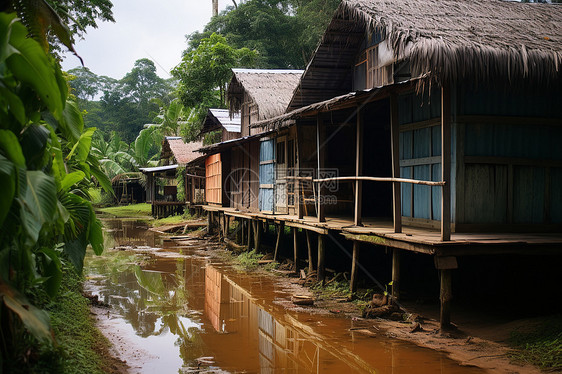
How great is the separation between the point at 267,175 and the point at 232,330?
795cm

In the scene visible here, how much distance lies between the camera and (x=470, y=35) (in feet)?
24.5

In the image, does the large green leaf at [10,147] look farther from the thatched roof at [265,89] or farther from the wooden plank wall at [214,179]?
the wooden plank wall at [214,179]

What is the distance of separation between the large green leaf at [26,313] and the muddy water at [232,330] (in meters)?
2.97

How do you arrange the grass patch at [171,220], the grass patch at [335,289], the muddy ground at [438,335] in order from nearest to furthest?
1. the muddy ground at [438,335]
2. the grass patch at [335,289]
3. the grass patch at [171,220]

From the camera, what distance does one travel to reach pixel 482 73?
22.8ft

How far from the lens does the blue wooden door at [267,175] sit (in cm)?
1491

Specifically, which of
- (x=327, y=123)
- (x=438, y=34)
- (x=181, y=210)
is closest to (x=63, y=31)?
(x=438, y=34)

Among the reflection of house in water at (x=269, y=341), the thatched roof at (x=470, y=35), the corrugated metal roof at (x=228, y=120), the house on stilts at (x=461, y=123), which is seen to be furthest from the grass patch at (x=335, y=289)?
the corrugated metal roof at (x=228, y=120)

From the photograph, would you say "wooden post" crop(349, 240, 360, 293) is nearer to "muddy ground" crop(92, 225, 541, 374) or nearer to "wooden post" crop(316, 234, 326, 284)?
"muddy ground" crop(92, 225, 541, 374)

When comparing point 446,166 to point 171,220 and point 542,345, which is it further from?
point 171,220

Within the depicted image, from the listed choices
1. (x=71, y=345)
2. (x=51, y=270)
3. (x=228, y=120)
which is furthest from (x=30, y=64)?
(x=228, y=120)

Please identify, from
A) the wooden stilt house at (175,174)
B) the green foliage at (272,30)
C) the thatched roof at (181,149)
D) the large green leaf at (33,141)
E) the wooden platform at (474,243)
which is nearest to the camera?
the large green leaf at (33,141)

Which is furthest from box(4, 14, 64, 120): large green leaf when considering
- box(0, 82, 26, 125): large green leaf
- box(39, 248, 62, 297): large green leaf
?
box(39, 248, 62, 297): large green leaf

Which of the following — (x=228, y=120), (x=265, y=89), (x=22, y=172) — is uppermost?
(x=265, y=89)
